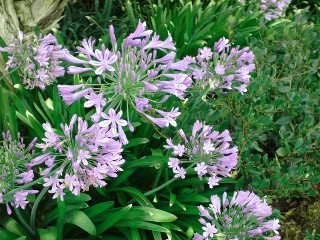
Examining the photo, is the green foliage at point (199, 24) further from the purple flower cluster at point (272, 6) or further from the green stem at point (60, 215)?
the green stem at point (60, 215)

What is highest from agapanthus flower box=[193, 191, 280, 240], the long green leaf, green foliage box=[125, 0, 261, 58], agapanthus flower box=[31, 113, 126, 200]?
agapanthus flower box=[31, 113, 126, 200]

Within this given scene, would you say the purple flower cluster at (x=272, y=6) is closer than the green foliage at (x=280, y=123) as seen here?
No

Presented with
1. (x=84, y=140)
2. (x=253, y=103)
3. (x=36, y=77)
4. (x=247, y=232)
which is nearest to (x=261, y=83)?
(x=253, y=103)

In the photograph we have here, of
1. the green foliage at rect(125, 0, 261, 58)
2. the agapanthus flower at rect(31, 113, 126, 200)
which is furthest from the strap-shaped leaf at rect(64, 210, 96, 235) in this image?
the green foliage at rect(125, 0, 261, 58)

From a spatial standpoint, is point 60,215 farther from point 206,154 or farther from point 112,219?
point 206,154

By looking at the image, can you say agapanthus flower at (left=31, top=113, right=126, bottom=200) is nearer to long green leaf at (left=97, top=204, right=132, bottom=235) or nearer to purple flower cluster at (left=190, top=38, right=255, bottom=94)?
long green leaf at (left=97, top=204, right=132, bottom=235)

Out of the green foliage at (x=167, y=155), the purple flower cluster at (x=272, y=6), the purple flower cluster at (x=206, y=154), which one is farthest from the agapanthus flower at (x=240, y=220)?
the purple flower cluster at (x=272, y=6)

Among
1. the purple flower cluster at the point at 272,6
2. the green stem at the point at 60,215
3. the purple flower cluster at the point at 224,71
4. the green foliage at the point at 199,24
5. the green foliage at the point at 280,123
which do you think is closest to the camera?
the green stem at the point at 60,215
